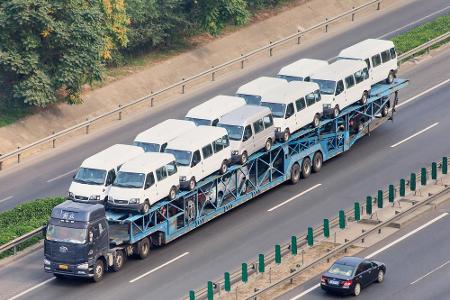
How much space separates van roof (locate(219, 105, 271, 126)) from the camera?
71.4 m

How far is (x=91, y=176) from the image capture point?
67.2 meters

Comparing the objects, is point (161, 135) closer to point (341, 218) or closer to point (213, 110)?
point (213, 110)

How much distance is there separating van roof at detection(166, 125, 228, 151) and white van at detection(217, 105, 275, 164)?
3.64 ft

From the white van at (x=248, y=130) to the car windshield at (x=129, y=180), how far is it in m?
6.64

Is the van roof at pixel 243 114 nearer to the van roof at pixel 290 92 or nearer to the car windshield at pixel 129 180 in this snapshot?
the van roof at pixel 290 92

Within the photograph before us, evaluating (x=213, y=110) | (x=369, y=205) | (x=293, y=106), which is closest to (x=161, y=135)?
(x=213, y=110)

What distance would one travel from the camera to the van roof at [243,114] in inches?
2812

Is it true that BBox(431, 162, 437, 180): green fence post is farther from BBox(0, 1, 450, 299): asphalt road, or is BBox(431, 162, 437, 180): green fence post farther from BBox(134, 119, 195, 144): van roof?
BBox(134, 119, 195, 144): van roof

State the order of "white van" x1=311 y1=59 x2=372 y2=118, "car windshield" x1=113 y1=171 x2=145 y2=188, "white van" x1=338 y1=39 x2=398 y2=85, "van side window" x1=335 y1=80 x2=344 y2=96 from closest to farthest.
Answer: "car windshield" x1=113 y1=171 x2=145 y2=188 → "white van" x1=311 y1=59 x2=372 y2=118 → "van side window" x1=335 y1=80 x2=344 y2=96 → "white van" x1=338 y1=39 x2=398 y2=85

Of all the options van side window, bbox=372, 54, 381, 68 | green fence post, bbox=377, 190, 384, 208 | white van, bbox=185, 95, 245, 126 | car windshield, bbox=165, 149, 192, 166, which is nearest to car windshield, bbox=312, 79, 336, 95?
van side window, bbox=372, 54, 381, 68

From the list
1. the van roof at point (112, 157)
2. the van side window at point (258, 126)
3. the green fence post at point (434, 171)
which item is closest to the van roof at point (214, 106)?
the van side window at point (258, 126)

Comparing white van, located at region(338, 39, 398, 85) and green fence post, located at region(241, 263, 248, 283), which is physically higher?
white van, located at region(338, 39, 398, 85)

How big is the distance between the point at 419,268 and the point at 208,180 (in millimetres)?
11582

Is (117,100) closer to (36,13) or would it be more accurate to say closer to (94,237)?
(36,13)
